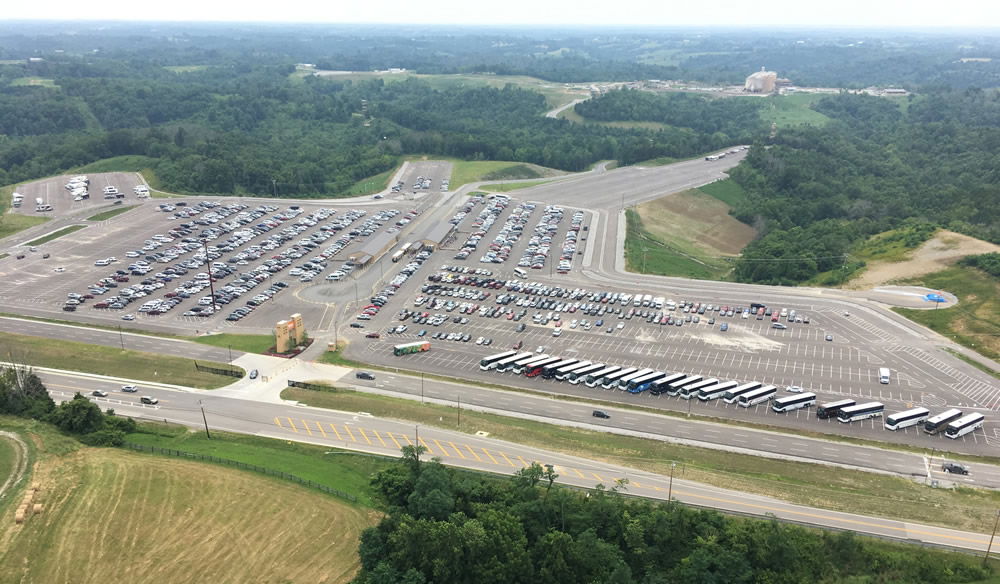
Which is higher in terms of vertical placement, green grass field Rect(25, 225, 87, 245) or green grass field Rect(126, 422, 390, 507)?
green grass field Rect(126, 422, 390, 507)

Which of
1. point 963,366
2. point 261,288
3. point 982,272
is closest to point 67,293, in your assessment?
point 261,288

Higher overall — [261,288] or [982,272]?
[982,272]

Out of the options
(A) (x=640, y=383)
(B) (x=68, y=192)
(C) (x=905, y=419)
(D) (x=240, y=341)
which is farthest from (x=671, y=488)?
(B) (x=68, y=192)

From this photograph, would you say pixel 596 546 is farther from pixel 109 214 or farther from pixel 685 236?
pixel 109 214

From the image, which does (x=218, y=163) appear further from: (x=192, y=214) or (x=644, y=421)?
(x=644, y=421)

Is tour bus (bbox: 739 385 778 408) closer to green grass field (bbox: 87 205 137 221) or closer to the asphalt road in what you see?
the asphalt road

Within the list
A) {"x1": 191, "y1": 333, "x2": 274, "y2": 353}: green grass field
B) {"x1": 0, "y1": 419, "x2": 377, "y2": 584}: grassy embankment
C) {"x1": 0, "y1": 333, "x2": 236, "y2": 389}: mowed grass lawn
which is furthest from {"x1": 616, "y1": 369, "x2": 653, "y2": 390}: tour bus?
{"x1": 0, "y1": 333, "x2": 236, "y2": 389}: mowed grass lawn

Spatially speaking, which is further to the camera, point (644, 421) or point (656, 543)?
point (644, 421)

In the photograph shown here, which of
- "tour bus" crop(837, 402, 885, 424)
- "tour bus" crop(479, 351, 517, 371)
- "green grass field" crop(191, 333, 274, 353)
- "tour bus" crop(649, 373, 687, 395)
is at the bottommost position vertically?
"green grass field" crop(191, 333, 274, 353)
